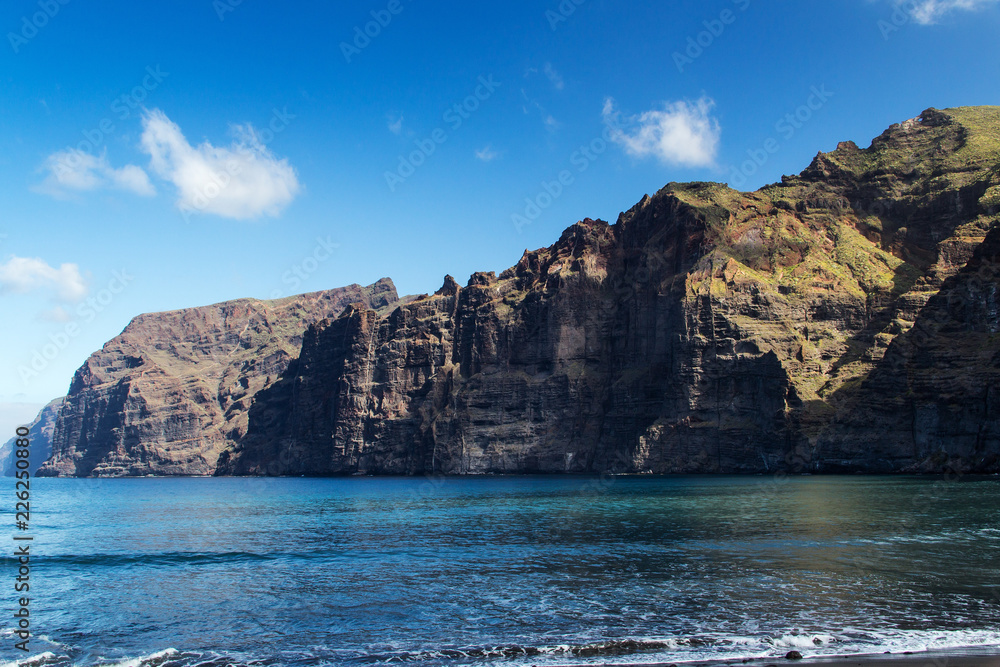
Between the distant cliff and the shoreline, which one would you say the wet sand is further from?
the distant cliff

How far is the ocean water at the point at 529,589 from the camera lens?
21.0 m

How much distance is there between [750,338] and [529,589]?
115 metres

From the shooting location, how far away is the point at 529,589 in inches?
1132

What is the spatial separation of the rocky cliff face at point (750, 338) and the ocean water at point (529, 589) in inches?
2201

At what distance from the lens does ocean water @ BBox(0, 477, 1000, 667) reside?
21047 millimetres

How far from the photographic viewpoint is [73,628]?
25266 millimetres

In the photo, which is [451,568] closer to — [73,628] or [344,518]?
[73,628]

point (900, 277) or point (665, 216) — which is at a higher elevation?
point (665, 216)

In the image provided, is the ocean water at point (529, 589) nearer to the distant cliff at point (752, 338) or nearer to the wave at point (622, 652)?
the wave at point (622, 652)

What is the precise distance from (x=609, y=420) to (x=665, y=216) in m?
50.8

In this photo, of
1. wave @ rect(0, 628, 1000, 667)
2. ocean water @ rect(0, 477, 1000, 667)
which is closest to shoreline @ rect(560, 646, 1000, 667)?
wave @ rect(0, 628, 1000, 667)

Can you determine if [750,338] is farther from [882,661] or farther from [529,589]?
[882,661]

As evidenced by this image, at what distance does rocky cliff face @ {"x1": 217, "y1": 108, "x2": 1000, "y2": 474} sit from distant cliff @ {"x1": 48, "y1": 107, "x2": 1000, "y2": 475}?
0.38 meters

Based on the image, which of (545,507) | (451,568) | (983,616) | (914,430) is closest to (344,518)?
(545,507)
